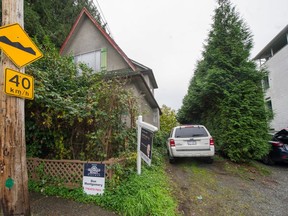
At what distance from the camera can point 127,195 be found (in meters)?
3.29

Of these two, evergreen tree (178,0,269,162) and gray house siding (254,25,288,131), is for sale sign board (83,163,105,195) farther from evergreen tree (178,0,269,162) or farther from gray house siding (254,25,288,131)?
gray house siding (254,25,288,131)

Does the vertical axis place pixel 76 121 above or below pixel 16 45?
below

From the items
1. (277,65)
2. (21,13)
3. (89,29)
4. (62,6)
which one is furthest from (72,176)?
(277,65)

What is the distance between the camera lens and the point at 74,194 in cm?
356

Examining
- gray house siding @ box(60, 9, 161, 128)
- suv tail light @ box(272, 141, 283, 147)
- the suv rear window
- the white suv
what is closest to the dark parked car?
suv tail light @ box(272, 141, 283, 147)

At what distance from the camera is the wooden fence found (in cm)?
377

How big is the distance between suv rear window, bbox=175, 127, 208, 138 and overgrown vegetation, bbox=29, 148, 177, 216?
2.79 m

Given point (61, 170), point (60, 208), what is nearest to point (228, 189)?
point (60, 208)

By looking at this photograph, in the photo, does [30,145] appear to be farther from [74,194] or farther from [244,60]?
[244,60]

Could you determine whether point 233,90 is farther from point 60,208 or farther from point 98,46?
point 98,46

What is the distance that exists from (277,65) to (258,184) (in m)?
13.9

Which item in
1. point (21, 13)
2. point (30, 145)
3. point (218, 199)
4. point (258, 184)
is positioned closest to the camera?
point (21, 13)

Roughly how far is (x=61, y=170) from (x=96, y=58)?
7.27m

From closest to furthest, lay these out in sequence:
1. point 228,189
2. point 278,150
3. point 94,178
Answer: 1. point 94,178
2. point 228,189
3. point 278,150
